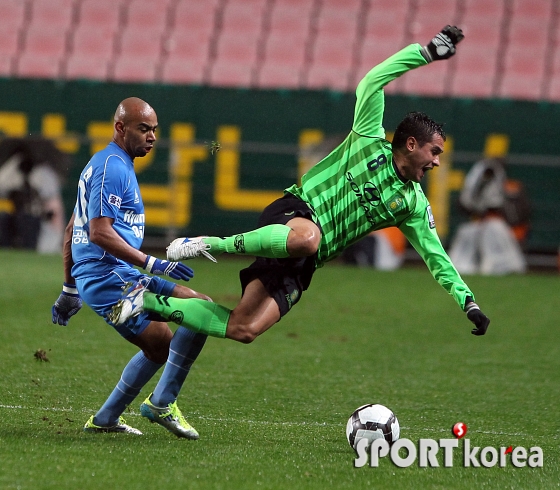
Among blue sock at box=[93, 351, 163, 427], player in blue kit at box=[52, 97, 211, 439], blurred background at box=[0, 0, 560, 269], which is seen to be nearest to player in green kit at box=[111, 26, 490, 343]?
player in blue kit at box=[52, 97, 211, 439]

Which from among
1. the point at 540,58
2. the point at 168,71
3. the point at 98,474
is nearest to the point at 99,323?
the point at 98,474

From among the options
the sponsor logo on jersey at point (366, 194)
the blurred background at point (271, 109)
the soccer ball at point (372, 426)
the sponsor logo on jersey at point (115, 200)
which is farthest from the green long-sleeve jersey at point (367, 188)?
the blurred background at point (271, 109)

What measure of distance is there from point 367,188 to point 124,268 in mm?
1393

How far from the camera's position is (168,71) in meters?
17.6

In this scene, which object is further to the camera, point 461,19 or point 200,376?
point 461,19

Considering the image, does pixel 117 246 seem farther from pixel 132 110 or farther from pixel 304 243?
pixel 304 243

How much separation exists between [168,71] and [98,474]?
536 inches

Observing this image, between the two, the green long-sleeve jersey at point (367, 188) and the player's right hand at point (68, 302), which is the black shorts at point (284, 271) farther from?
the player's right hand at point (68, 302)

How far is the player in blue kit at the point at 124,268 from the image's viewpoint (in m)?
5.15

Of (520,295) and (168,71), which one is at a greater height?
(168,71)

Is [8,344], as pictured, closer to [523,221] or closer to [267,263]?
[267,263]

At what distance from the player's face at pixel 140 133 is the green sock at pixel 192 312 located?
2.49 feet

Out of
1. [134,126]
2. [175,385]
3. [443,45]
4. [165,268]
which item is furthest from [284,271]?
[443,45]

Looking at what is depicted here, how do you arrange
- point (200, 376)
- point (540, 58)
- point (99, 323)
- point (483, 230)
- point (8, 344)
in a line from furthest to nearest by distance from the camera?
point (540, 58) < point (483, 230) < point (99, 323) < point (8, 344) < point (200, 376)
